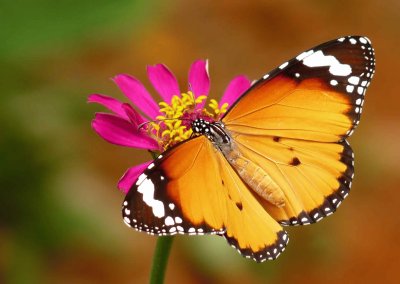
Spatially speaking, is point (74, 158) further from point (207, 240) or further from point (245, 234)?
point (245, 234)

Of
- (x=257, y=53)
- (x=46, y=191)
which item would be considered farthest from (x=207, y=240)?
(x=257, y=53)

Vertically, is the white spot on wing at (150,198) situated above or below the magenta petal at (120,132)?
below

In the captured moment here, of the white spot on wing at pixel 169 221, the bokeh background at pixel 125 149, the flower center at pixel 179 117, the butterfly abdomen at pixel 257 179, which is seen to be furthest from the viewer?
the bokeh background at pixel 125 149

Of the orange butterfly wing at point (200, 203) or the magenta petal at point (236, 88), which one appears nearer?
the orange butterfly wing at point (200, 203)

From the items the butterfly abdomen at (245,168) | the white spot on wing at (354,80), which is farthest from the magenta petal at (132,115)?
the white spot on wing at (354,80)

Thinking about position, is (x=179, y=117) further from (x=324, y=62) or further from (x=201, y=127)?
(x=324, y=62)

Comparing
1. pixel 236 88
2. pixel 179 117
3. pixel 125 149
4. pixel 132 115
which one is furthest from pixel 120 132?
pixel 125 149

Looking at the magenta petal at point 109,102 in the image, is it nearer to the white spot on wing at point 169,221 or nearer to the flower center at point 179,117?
the flower center at point 179,117
